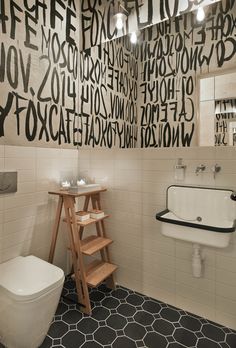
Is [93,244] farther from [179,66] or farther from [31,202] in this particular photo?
[179,66]

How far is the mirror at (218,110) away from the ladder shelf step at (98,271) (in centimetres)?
131

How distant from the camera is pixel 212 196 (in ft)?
5.15

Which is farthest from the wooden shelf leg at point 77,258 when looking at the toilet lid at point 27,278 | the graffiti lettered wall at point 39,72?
the graffiti lettered wall at point 39,72

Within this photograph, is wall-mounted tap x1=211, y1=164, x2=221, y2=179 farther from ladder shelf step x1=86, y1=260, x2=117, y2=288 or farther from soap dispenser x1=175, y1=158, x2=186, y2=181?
ladder shelf step x1=86, y1=260, x2=117, y2=288

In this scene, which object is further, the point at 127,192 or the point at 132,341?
the point at 127,192

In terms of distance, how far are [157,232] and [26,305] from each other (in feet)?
3.51

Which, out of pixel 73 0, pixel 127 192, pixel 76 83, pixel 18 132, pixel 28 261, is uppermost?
pixel 73 0

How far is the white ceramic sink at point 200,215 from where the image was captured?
4.65 ft

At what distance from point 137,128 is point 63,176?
32.9 inches

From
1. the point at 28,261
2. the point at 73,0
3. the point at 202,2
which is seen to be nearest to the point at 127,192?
the point at 28,261

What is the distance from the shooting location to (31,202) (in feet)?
6.10

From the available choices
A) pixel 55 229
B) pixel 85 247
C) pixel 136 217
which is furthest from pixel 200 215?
pixel 55 229

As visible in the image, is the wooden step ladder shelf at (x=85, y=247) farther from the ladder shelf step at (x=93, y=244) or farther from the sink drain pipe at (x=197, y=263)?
the sink drain pipe at (x=197, y=263)

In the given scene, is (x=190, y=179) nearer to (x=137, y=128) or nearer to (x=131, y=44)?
(x=137, y=128)
